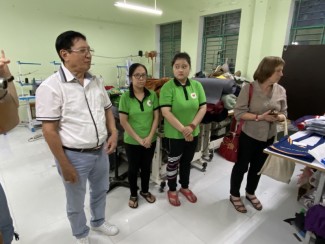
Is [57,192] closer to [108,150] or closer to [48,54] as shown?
[108,150]

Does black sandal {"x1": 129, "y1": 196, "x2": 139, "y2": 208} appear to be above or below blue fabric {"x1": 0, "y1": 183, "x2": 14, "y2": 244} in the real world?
below

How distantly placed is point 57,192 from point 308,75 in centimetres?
376

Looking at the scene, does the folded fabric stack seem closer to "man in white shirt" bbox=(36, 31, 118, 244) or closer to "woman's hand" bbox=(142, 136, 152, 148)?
"woman's hand" bbox=(142, 136, 152, 148)

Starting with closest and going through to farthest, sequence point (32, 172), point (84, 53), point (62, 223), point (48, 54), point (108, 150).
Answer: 1. point (84, 53)
2. point (108, 150)
3. point (62, 223)
4. point (32, 172)
5. point (48, 54)

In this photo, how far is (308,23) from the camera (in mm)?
3701

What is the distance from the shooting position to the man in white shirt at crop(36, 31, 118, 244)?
3.92ft

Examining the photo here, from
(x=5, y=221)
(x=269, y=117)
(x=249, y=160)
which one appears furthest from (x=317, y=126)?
(x=5, y=221)

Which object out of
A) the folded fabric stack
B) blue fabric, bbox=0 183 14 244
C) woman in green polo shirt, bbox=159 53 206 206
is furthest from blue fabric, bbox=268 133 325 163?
blue fabric, bbox=0 183 14 244

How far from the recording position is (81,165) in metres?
1.34

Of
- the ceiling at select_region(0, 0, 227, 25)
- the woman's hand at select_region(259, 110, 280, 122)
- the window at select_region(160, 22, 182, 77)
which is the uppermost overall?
the ceiling at select_region(0, 0, 227, 25)

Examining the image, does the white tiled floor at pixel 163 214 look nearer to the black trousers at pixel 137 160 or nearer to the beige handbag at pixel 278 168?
the black trousers at pixel 137 160

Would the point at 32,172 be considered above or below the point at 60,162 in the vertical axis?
below

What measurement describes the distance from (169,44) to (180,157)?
5163 millimetres

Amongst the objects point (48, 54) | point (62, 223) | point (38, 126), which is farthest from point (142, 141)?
point (48, 54)
